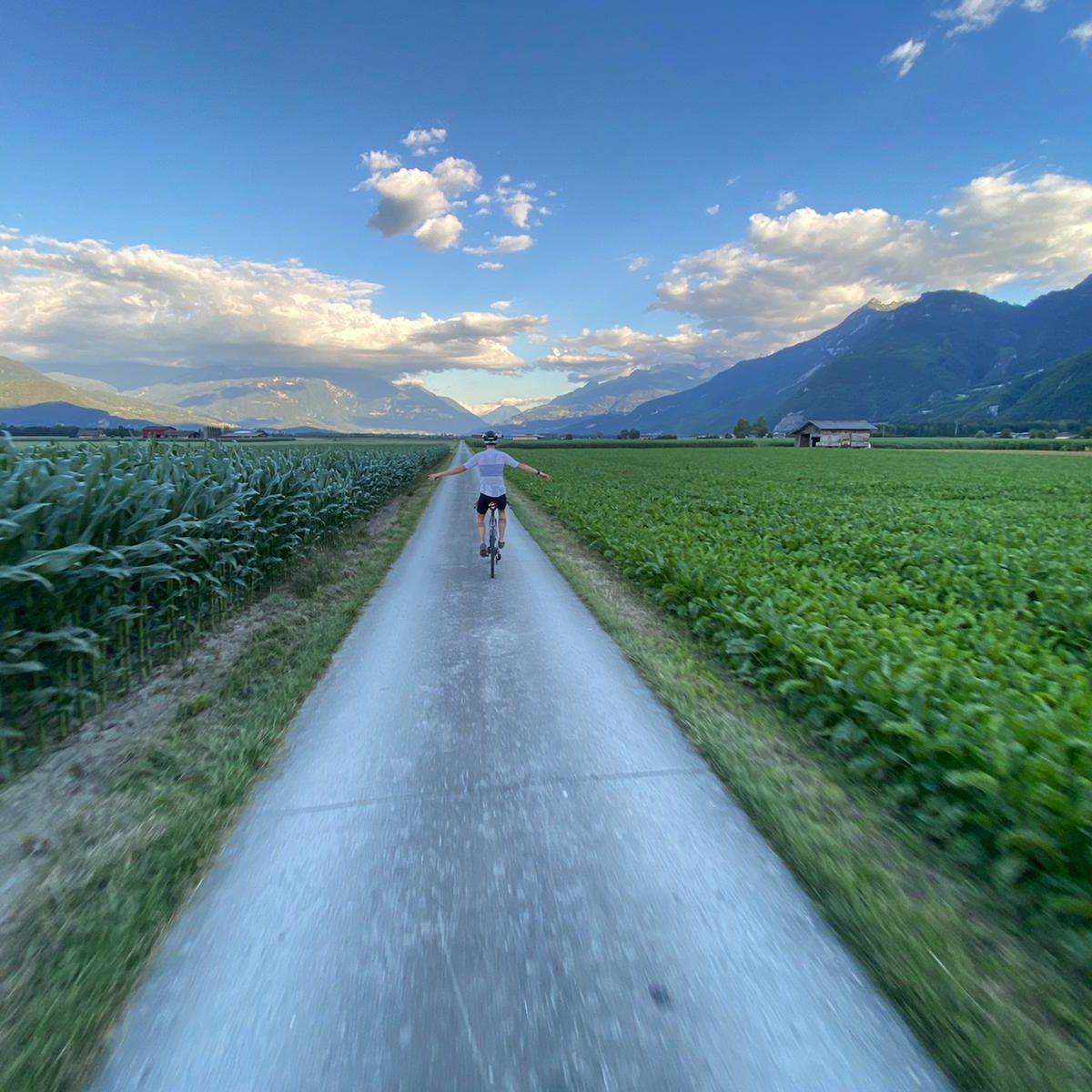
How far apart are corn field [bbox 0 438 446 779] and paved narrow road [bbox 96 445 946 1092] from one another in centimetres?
189

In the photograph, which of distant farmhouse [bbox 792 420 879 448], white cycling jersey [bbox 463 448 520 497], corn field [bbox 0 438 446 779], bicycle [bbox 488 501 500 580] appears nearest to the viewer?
corn field [bbox 0 438 446 779]

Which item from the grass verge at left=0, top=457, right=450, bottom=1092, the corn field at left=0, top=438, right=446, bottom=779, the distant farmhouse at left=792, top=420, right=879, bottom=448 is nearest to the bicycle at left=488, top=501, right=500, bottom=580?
the corn field at left=0, top=438, right=446, bottom=779

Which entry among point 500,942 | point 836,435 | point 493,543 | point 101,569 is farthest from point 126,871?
point 836,435

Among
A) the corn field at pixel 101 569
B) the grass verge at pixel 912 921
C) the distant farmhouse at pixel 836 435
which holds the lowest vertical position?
the distant farmhouse at pixel 836 435

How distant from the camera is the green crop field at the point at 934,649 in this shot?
2.81 meters

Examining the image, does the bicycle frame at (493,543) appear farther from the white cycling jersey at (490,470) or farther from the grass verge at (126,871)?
the grass verge at (126,871)

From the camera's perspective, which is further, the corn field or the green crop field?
the corn field

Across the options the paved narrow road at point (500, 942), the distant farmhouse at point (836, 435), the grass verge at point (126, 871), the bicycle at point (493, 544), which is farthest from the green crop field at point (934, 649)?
the distant farmhouse at point (836, 435)

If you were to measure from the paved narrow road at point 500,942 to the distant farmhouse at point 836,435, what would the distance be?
330 feet

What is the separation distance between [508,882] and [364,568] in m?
8.00

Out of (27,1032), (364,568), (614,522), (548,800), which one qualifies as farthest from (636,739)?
(614,522)

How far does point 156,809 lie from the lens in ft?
10.8

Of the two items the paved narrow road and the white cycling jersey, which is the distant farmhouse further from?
the paved narrow road

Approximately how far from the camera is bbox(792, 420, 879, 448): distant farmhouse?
93.4 m
